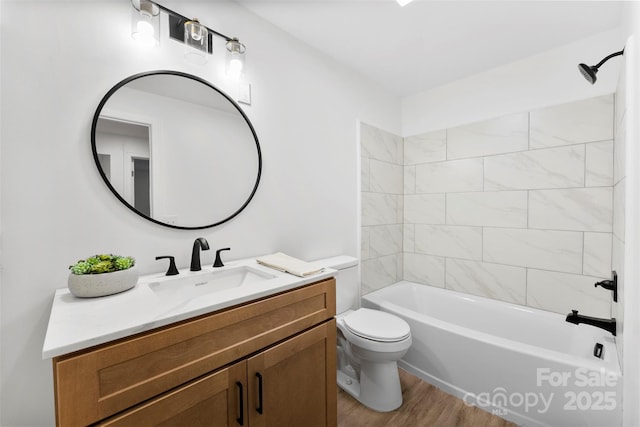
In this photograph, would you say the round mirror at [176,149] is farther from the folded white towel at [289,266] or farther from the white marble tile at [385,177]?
the white marble tile at [385,177]

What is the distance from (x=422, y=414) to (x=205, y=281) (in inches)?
60.2

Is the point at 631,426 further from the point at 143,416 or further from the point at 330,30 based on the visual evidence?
the point at 330,30

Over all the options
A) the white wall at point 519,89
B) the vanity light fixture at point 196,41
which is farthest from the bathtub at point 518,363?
the vanity light fixture at point 196,41

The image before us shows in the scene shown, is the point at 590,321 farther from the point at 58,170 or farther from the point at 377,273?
the point at 58,170

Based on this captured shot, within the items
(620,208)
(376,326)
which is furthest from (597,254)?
(376,326)

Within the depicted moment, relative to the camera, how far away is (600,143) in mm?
1808

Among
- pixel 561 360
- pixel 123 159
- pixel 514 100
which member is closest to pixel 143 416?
pixel 123 159

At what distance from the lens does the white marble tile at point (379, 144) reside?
239cm

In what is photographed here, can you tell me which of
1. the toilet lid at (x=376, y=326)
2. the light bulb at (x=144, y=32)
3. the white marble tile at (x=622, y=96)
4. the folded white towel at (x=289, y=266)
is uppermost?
the light bulb at (x=144, y=32)

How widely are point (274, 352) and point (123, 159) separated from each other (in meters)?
1.08

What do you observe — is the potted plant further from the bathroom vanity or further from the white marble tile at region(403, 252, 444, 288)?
the white marble tile at region(403, 252, 444, 288)

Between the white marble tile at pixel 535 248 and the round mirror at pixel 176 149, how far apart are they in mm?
2023

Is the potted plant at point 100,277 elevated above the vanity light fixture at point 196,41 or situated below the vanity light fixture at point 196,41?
below

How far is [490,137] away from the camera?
227cm
